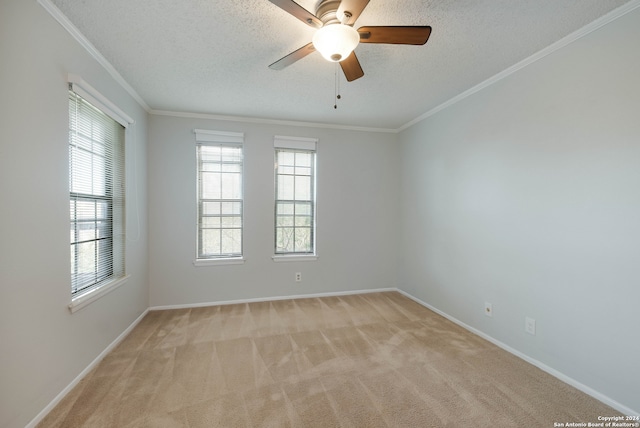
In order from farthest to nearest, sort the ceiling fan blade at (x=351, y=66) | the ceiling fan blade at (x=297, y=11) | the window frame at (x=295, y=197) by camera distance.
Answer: the window frame at (x=295, y=197)
the ceiling fan blade at (x=351, y=66)
the ceiling fan blade at (x=297, y=11)

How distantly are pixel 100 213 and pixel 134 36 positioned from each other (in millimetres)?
1531

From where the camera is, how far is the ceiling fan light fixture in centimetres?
149

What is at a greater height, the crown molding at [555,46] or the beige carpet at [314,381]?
the crown molding at [555,46]

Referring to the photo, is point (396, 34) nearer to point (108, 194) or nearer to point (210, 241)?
point (108, 194)

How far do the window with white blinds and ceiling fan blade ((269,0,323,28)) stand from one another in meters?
1.71

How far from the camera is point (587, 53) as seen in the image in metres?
1.94

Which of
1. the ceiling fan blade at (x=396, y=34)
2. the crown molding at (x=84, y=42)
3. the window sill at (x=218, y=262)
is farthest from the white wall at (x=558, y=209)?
the crown molding at (x=84, y=42)

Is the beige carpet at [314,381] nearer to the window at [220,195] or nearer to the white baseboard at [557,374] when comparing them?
the white baseboard at [557,374]

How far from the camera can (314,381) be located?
2066 millimetres

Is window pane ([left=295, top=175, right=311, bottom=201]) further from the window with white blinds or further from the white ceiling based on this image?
the window with white blinds

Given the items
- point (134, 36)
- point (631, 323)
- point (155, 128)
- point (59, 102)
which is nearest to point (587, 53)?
point (631, 323)

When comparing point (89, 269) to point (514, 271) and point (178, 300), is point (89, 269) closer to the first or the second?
point (178, 300)

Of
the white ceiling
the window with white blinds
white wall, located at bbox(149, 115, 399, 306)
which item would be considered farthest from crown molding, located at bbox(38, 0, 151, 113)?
white wall, located at bbox(149, 115, 399, 306)

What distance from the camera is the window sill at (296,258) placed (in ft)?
12.9
